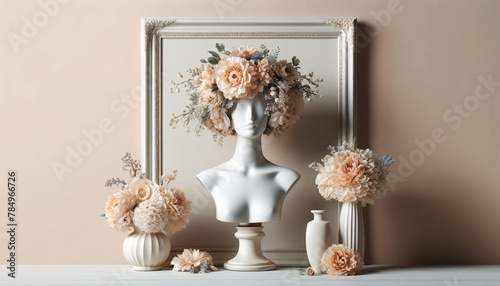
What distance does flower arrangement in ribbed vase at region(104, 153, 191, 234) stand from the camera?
2.03 m

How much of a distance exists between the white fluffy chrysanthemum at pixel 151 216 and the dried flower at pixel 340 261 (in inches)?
23.3

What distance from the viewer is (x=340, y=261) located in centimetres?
199

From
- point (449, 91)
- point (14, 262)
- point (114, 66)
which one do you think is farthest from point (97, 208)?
point (449, 91)

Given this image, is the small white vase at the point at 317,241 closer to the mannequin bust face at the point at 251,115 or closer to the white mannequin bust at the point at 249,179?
→ the white mannequin bust at the point at 249,179

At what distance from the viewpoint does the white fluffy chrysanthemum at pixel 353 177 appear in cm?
204

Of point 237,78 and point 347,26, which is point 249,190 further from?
point 347,26

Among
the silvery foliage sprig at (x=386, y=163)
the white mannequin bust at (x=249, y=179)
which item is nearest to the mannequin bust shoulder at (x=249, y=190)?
the white mannequin bust at (x=249, y=179)

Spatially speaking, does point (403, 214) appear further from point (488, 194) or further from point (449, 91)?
point (449, 91)

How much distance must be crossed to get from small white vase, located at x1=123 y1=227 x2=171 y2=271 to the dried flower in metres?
0.59

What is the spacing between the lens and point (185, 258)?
2.10 m

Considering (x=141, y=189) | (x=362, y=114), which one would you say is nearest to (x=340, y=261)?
(x=362, y=114)

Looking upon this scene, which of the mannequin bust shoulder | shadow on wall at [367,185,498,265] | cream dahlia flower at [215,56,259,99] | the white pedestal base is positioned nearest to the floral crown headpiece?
cream dahlia flower at [215,56,259,99]

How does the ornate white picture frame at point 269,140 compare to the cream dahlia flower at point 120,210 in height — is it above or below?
above

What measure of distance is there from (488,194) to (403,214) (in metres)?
0.36
